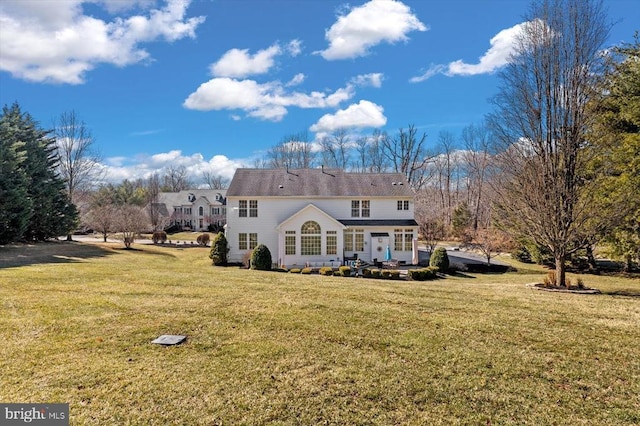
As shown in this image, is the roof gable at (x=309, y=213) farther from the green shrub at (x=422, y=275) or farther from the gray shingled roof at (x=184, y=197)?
the gray shingled roof at (x=184, y=197)

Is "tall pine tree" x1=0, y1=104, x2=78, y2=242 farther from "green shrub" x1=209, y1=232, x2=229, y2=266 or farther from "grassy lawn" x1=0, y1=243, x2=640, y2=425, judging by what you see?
"grassy lawn" x1=0, y1=243, x2=640, y2=425

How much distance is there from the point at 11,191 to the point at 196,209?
37936mm

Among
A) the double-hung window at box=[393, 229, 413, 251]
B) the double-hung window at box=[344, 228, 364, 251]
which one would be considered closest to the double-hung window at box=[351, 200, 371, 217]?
the double-hung window at box=[344, 228, 364, 251]

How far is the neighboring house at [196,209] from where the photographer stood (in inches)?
2411

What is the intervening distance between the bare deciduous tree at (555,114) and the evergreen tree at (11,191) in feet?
97.6

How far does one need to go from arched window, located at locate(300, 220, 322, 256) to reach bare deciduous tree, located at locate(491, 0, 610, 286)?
42.0 feet

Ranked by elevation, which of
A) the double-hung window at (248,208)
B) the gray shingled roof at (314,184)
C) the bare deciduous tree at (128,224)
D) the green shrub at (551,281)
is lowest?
the green shrub at (551,281)

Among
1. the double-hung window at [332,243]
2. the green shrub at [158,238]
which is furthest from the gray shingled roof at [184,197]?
the double-hung window at [332,243]

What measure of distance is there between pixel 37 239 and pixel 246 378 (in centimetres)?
3449

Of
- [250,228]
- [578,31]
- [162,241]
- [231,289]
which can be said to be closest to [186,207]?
[162,241]

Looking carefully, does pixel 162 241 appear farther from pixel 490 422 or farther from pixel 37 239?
pixel 490 422

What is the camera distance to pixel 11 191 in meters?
24.0

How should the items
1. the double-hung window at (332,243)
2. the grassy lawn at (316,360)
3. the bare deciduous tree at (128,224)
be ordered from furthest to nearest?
the bare deciduous tree at (128,224), the double-hung window at (332,243), the grassy lawn at (316,360)

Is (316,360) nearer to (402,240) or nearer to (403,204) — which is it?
(402,240)
